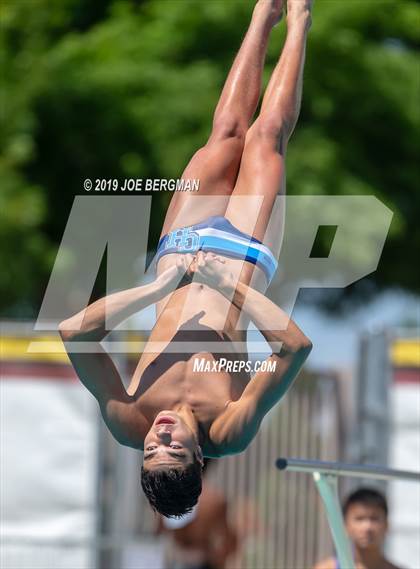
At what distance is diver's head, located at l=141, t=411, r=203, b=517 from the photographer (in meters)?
4.61

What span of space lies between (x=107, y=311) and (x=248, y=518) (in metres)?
3.53

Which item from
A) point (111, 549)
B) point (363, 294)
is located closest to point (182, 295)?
point (111, 549)

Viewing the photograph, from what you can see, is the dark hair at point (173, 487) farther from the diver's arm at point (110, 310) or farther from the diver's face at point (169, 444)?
the diver's arm at point (110, 310)

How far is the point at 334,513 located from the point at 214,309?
98 centimetres

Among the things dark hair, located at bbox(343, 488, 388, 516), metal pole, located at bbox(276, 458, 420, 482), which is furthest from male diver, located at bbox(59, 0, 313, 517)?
dark hair, located at bbox(343, 488, 388, 516)

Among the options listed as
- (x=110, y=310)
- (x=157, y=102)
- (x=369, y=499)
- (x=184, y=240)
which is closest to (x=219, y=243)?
(x=184, y=240)

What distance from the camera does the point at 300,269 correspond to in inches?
328

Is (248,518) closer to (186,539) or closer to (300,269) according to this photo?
(186,539)

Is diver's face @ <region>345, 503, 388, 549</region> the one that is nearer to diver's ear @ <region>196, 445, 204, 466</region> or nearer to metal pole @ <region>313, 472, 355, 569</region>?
metal pole @ <region>313, 472, 355, 569</region>

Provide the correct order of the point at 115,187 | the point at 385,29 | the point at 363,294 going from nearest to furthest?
the point at 115,187 < the point at 385,29 < the point at 363,294

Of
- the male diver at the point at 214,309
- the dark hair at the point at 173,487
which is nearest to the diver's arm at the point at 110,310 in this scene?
the male diver at the point at 214,309

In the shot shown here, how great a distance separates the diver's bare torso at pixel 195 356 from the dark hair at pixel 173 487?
0.57ft

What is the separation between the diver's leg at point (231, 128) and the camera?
527cm

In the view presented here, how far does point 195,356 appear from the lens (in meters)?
4.85
